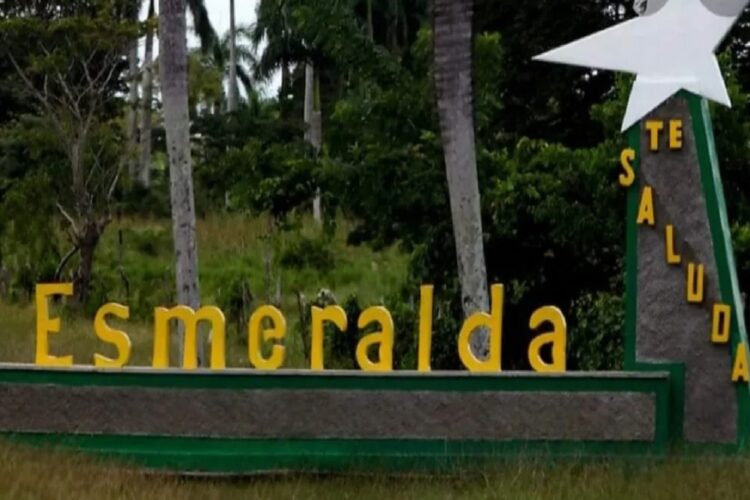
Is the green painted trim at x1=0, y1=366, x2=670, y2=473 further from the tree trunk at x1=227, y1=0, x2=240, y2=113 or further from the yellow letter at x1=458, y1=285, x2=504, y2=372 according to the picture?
the tree trunk at x1=227, y1=0, x2=240, y2=113

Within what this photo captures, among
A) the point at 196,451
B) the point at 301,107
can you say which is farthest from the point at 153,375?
the point at 301,107

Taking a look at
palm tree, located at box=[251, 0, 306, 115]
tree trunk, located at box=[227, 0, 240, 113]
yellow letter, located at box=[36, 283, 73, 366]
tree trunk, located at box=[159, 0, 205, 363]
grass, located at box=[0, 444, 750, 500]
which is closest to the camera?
grass, located at box=[0, 444, 750, 500]

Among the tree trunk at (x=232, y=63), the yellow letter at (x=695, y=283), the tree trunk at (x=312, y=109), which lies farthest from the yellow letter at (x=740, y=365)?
the tree trunk at (x=232, y=63)

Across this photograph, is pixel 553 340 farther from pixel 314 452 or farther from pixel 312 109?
pixel 312 109

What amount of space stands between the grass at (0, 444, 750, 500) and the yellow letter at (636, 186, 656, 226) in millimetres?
1533

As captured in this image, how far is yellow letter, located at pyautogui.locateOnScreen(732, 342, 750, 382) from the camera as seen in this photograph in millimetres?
8688

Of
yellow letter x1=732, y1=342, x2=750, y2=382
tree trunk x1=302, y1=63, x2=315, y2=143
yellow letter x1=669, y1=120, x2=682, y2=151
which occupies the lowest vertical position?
yellow letter x1=732, y1=342, x2=750, y2=382

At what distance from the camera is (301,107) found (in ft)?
133

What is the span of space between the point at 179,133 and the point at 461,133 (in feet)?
8.14

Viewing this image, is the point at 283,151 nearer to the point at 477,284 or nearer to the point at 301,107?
the point at 477,284

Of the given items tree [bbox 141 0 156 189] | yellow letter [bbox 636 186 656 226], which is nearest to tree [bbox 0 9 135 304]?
tree [bbox 141 0 156 189]

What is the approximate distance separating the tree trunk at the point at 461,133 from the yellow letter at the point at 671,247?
2455mm

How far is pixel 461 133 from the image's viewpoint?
11.1 m

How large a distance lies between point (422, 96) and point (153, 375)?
551 cm
